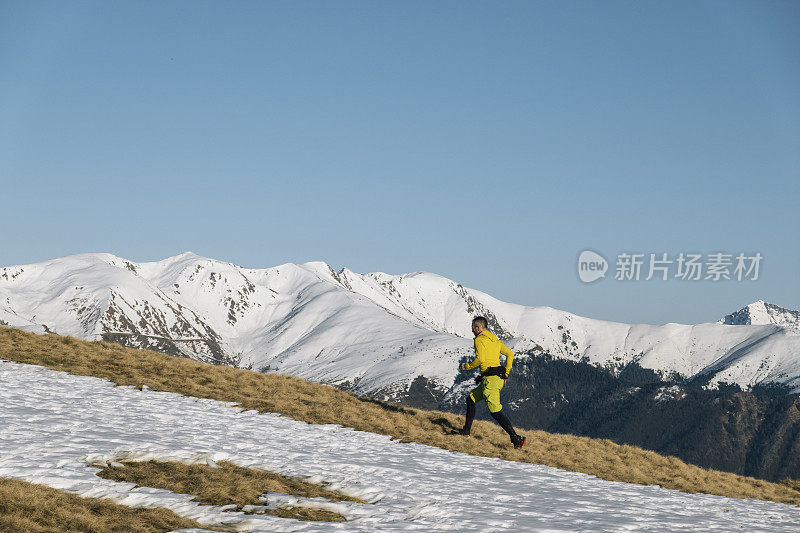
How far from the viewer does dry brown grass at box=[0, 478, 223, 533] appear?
915 centimetres

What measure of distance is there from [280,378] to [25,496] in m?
19.0

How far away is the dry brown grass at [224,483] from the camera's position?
11.3 m

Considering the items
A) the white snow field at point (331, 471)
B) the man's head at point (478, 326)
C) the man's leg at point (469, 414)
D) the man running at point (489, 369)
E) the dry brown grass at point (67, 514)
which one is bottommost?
the dry brown grass at point (67, 514)

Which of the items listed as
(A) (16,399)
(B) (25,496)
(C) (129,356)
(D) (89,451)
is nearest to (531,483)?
(D) (89,451)

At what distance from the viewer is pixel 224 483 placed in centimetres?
1245

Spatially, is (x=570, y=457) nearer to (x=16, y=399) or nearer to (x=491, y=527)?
(x=491, y=527)

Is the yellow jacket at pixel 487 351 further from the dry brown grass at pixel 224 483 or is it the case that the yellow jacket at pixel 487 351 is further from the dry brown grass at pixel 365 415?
the dry brown grass at pixel 224 483

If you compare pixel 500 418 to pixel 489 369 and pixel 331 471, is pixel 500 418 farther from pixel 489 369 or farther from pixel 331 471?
pixel 331 471

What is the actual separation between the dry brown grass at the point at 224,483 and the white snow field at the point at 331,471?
1.11ft

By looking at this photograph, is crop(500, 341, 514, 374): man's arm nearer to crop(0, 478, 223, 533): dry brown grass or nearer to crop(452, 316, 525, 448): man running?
crop(452, 316, 525, 448): man running

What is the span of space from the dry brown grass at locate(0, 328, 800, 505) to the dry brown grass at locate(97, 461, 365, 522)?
25.0ft

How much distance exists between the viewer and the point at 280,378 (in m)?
28.9

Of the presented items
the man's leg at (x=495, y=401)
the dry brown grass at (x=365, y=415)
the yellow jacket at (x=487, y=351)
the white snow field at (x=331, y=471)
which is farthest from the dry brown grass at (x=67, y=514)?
the yellow jacket at (x=487, y=351)

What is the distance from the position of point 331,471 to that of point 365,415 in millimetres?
9034
